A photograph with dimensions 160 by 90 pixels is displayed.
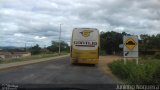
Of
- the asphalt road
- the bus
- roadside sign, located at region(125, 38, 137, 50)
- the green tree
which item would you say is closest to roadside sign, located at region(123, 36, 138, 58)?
roadside sign, located at region(125, 38, 137, 50)

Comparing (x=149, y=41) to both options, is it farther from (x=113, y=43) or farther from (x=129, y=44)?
(x=129, y=44)

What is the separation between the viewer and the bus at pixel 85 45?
34.2 meters

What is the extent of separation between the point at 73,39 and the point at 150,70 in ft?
69.7

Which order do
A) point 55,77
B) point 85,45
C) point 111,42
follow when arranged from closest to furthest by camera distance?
point 55,77 < point 85,45 < point 111,42

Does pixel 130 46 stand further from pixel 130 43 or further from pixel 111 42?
pixel 111 42

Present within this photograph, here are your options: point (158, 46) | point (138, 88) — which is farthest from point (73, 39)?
point (158, 46)

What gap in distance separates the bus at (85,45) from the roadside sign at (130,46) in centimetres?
981

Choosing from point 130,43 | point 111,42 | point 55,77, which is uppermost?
point 111,42

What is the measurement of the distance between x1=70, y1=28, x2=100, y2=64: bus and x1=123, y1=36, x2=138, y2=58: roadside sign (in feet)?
32.2

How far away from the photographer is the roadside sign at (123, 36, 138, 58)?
24188 millimetres

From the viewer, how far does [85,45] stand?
113 ft

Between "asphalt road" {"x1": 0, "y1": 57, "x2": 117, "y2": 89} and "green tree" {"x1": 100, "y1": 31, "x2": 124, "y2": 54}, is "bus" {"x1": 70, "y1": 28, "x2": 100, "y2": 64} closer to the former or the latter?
"asphalt road" {"x1": 0, "y1": 57, "x2": 117, "y2": 89}

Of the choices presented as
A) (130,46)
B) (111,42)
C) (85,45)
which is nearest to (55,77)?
(130,46)

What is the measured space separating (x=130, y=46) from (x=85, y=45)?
10.3m
